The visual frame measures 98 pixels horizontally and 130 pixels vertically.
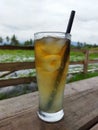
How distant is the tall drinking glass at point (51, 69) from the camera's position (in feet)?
2.03

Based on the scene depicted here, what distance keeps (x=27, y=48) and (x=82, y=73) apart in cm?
238

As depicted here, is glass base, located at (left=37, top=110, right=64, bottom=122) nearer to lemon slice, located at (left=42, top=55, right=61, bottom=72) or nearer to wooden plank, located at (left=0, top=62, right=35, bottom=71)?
lemon slice, located at (left=42, top=55, right=61, bottom=72)

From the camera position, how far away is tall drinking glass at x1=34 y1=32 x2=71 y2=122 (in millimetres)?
620

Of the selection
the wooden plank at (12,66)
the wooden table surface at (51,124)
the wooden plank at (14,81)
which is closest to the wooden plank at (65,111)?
the wooden table surface at (51,124)

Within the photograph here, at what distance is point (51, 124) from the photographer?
2.01 feet

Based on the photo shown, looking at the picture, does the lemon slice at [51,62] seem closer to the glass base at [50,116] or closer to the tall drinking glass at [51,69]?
the tall drinking glass at [51,69]

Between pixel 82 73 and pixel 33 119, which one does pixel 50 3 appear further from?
pixel 82 73

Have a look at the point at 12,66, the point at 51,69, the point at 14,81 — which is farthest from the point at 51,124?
the point at 14,81

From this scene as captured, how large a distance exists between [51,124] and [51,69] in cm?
17

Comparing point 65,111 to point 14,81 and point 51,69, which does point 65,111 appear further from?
point 14,81

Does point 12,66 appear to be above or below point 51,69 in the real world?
below

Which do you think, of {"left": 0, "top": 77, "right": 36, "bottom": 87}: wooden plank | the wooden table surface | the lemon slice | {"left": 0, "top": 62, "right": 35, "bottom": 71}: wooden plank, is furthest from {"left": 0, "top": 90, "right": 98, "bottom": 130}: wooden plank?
{"left": 0, "top": 77, "right": 36, "bottom": 87}: wooden plank

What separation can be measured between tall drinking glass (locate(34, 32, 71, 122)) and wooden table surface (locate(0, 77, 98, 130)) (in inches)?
1.3

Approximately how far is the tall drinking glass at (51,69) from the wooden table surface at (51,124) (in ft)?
0.11
